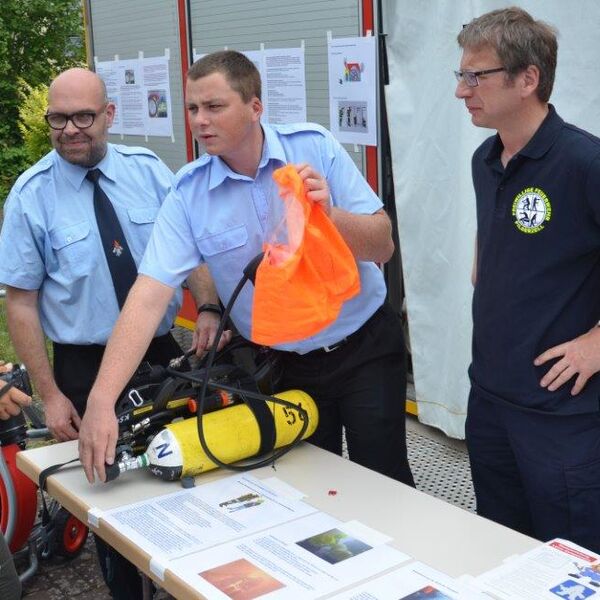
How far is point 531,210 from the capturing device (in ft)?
7.36

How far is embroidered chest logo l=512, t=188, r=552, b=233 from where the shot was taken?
2.21 meters

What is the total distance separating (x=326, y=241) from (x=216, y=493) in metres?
0.69

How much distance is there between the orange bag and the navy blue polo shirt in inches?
17.2

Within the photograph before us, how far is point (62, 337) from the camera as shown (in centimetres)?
318

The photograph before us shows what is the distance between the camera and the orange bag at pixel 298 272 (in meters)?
2.08

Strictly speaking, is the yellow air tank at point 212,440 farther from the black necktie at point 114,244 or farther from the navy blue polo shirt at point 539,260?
the black necktie at point 114,244

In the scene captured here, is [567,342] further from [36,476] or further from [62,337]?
[62,337]

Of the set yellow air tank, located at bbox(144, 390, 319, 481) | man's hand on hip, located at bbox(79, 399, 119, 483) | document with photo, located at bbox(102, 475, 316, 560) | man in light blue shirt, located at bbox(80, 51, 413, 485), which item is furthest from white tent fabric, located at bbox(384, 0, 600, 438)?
man's hand on hip, located at bbox(79, 399, 119, 483)

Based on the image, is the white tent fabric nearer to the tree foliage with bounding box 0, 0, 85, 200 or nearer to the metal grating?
the metal grating

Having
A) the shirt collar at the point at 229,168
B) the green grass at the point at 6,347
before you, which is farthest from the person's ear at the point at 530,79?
the green grass at the point at 6,347

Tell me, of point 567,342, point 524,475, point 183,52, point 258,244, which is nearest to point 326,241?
point 258,244

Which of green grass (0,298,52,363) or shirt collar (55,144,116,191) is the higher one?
shirt collar (55,144,116,191)

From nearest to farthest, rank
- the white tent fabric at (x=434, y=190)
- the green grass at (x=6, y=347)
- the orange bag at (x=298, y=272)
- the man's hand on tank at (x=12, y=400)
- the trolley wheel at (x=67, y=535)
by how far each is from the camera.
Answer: the orange bag at (x=298, y=272) < the man's hand on tank at (x=12, y=400) < the trolley wheel at (x=67, y=535) < the white tent fabric at (x=434, y=190) < the green grass at (x=6, y=347)

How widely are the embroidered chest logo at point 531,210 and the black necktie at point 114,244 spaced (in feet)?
4.76
